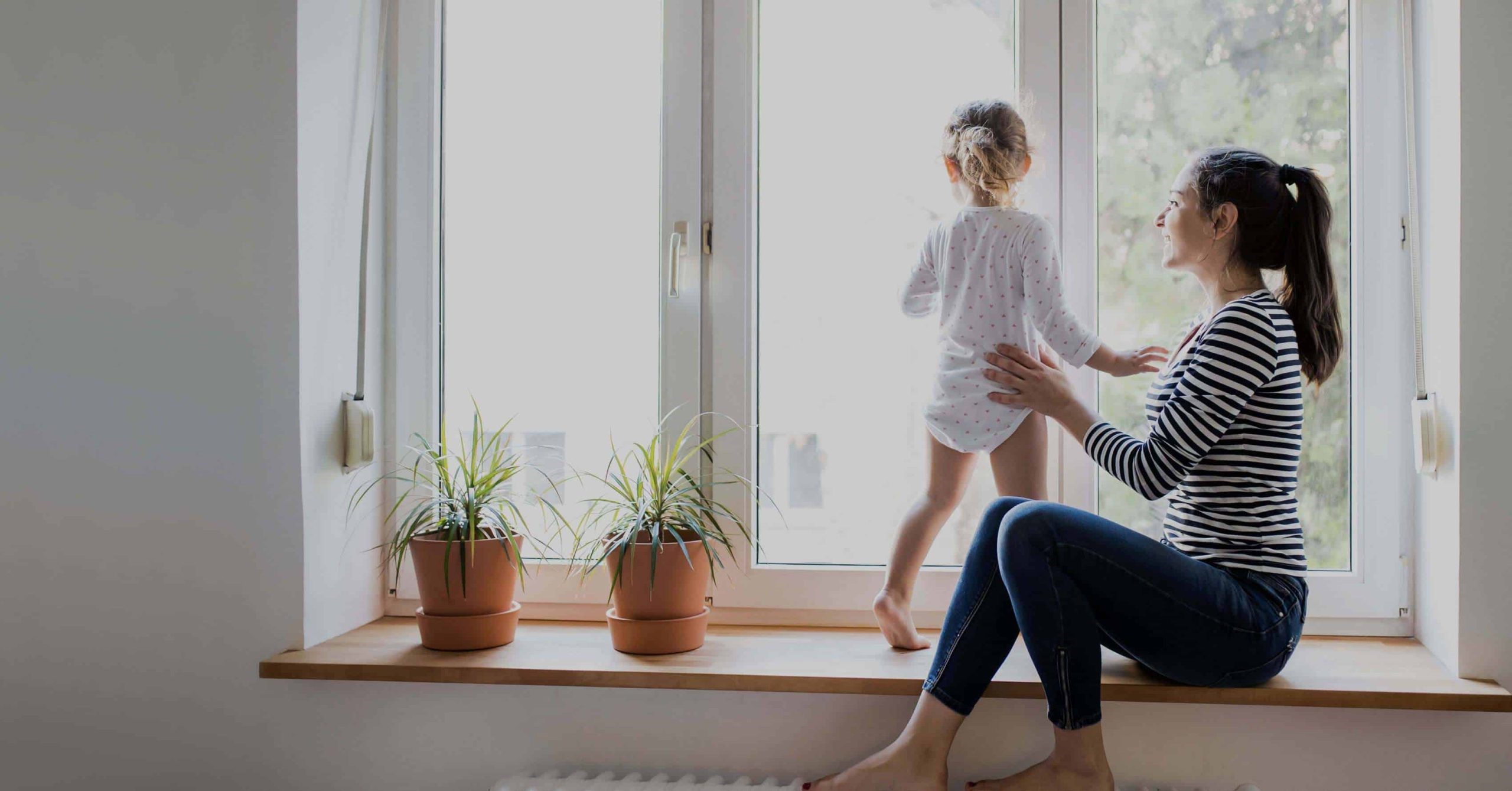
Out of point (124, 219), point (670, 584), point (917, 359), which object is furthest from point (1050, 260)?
point (124, 219)

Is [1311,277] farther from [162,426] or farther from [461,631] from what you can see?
[162,426]

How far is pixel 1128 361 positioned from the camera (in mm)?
1550

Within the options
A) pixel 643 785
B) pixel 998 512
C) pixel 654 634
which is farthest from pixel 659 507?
pixel 998 512

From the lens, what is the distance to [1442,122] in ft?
4.84

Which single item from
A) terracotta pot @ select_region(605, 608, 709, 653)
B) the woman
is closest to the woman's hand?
the woman

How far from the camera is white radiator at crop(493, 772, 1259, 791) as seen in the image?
1403 mm

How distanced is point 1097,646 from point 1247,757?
36cm

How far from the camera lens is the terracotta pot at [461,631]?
5.12 ft

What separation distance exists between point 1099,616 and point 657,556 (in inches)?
26.1

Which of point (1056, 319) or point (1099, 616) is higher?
point (1056, 319)

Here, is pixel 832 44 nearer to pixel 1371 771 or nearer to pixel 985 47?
pixel 985 47

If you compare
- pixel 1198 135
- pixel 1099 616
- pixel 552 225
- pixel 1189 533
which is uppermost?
pixel 1198 135

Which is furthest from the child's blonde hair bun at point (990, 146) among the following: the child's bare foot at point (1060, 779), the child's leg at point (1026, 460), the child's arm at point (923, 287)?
the child's bare foot at point (1060, 779)

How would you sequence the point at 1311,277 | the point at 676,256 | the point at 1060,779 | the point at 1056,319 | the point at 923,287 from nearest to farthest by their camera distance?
the point at 1060,779 < the point at 1311,277 < the point at 1056,319 < the point at 923,287 < the point at 676,256
